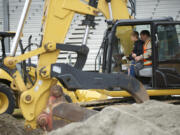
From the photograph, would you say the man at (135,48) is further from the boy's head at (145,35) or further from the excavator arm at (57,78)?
the excavator arm at (57,78)

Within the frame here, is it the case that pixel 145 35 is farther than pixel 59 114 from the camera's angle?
Yes

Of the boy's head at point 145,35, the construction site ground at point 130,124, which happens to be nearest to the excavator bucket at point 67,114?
the construction site ground at point 130,124

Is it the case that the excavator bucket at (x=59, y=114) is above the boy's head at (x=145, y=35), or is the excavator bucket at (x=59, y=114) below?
below

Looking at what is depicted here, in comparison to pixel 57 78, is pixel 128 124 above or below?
below

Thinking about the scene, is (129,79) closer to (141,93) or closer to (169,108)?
(141,93)

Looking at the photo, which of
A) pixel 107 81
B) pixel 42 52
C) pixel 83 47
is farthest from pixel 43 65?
pixel 107 81

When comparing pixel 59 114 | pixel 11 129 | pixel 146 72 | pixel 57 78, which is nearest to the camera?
pixel 59 114

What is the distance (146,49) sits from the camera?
5070 mm

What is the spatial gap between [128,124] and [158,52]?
280 centimetres

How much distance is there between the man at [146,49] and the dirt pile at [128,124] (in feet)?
8.13

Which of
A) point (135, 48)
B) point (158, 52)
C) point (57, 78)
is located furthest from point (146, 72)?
point (57, 78)

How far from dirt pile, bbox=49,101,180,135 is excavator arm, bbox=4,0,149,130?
1183 millimetres

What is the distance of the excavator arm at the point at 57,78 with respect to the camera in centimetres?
367

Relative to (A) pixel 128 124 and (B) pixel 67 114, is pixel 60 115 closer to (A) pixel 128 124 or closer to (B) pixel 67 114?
(B) pixel 67 114
